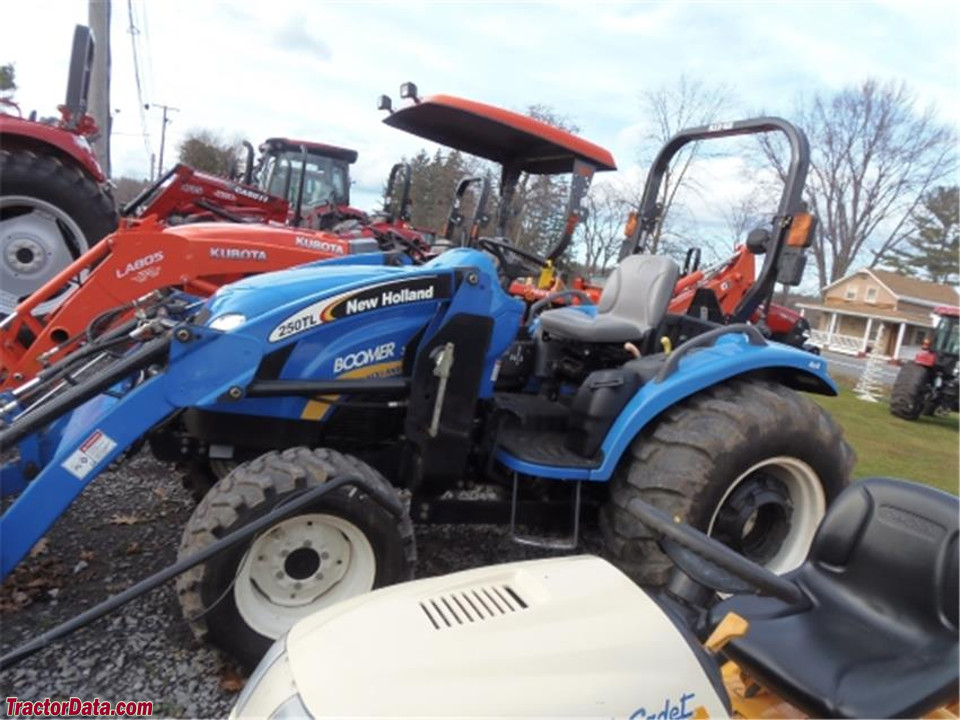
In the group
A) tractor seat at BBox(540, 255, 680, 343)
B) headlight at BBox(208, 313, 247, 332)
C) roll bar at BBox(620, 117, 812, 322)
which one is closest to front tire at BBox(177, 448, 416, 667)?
headlight at BBox(208, 313, 247, 332)

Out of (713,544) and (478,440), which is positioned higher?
(713,544)

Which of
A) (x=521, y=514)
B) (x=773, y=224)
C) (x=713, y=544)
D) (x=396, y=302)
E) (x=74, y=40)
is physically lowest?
(x=521, y=514)

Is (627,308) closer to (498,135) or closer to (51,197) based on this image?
(498,135)

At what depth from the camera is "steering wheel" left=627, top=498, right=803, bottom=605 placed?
157 centimetres

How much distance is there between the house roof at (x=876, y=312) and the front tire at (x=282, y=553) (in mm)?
41206

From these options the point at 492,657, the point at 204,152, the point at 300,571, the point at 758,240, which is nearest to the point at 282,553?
the point at 300,571

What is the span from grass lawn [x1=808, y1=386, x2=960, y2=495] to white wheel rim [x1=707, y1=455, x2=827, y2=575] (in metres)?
3.42

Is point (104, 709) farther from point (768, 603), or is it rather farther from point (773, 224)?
point (773, 224)

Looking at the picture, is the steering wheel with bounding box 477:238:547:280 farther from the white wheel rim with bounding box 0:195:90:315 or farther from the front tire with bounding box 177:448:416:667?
the white wheel rim with bounding box 0:195:90:315

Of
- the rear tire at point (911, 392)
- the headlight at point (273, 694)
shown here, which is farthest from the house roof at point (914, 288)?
the headlight at point (273, 694)

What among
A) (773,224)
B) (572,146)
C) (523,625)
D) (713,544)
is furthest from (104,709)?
(773,224)

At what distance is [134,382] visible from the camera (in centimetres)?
263

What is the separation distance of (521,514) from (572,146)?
6.43 feet

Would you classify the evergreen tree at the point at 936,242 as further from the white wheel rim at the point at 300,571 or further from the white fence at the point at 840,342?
the white wheel rim at the point at 300,571
